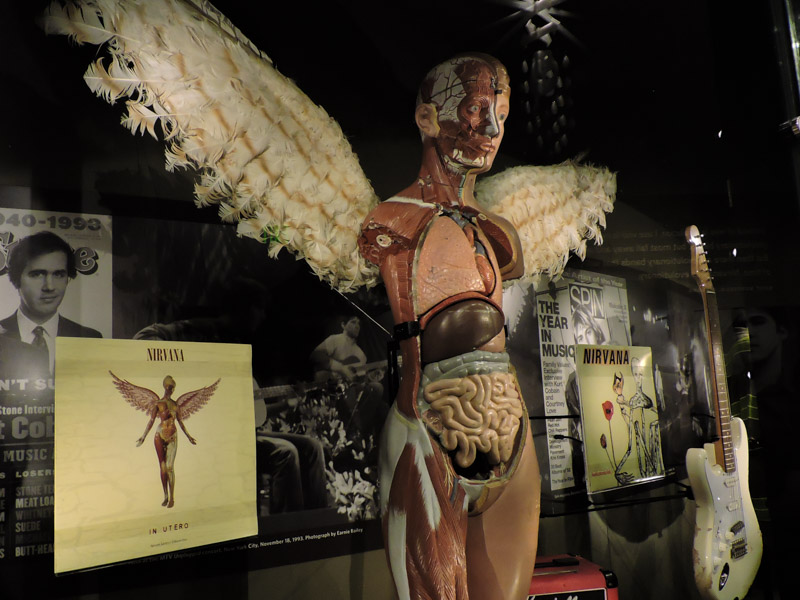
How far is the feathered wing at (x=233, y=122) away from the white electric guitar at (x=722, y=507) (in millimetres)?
1472

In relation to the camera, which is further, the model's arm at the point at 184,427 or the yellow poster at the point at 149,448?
the model's arm at the point at 184,427

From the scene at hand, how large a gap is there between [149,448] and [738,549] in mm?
2204

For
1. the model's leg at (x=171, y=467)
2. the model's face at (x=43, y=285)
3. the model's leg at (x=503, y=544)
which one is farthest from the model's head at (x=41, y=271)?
the model's leg at (x=503, y=544)

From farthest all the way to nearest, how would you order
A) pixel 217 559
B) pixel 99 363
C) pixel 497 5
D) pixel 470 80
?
pixel 497 5 → pixel 470 80 → pixel 217 559 → pixel 99 363

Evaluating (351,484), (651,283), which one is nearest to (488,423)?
(351,484)

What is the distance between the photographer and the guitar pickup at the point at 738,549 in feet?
8.87

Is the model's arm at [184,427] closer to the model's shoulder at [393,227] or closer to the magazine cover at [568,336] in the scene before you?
the model's shoulder at [393,227]

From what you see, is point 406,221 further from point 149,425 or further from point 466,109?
point 149,425

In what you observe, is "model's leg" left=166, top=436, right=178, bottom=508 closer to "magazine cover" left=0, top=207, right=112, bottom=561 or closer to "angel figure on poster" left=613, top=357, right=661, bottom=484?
"magazine cover" left=0, top=207, right=112, bottom=561

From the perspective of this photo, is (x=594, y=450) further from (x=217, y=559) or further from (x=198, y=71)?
(x=198, y=71)

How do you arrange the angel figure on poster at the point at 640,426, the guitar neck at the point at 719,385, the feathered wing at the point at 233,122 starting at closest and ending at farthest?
the feathered wing at the point at 233,122 < the guitar neck at the point at 719,385 < the angel figure on poster at the point at 640,426

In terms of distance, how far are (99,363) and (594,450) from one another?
1.95 m

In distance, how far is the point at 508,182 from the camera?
2.96 m

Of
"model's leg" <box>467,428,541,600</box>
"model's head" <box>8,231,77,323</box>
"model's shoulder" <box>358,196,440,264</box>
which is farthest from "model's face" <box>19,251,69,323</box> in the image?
"model's leg" <box>467,428,541,600</box>
